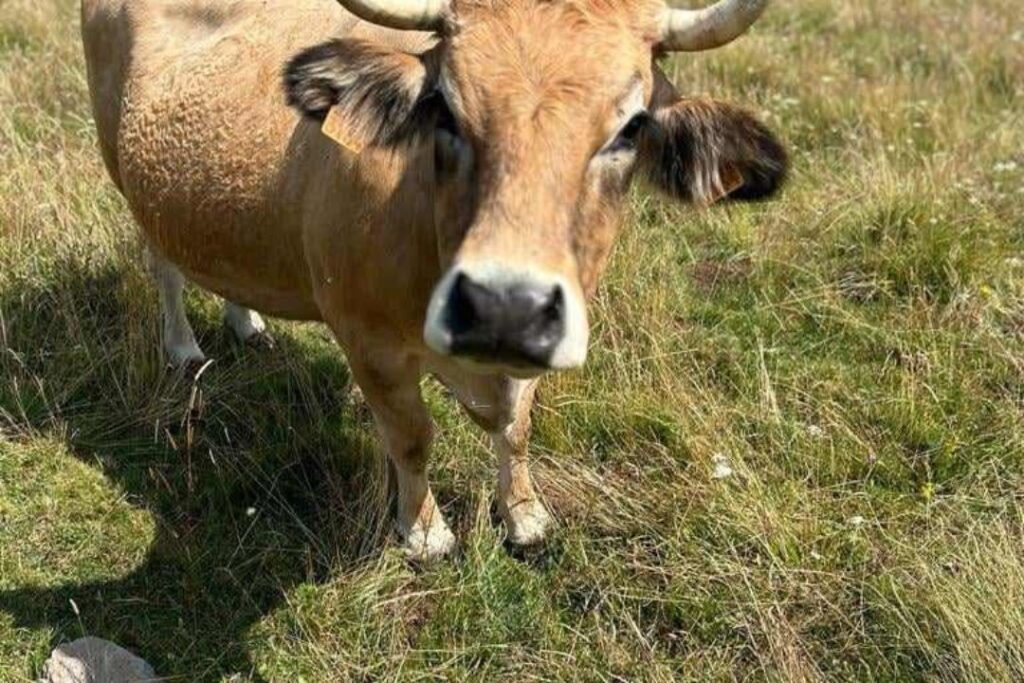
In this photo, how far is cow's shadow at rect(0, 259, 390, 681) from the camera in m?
4.48

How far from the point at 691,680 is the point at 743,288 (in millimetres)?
2698

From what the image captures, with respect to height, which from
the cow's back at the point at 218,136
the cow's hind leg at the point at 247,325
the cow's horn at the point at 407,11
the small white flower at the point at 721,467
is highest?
the cow's horn at the point at 407,11

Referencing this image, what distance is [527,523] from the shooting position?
4.75 m

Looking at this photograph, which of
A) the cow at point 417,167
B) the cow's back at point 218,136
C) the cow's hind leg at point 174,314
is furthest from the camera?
the cow's hind leg at point 174,314

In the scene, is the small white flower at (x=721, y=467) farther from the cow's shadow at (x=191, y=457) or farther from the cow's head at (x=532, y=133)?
the cow's shadow at (x=191, y=457)

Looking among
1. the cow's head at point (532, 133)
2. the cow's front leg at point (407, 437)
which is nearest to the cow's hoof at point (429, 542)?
the cow's front leg at point (407, 437)

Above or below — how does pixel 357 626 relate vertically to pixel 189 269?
below

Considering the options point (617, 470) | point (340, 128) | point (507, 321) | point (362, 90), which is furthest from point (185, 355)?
point (507, 321)

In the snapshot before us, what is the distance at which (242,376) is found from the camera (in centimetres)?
561

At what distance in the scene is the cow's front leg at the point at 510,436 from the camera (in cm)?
452

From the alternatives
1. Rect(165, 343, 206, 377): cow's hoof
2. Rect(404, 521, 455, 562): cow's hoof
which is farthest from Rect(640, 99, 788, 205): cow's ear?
Rect(165, 343, 206, 377): cow's hoof

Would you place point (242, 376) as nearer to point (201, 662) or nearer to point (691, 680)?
point (201, 662)

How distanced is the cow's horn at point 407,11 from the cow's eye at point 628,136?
603 millimetres

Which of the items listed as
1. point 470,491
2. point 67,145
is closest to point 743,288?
point 470,491
